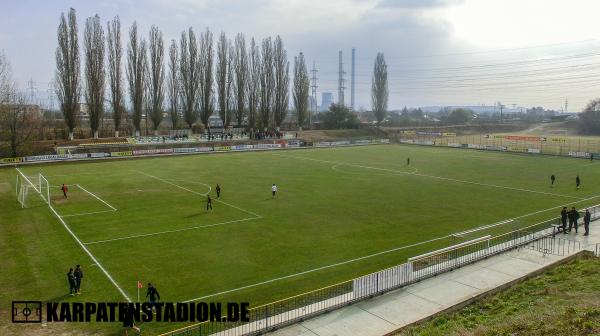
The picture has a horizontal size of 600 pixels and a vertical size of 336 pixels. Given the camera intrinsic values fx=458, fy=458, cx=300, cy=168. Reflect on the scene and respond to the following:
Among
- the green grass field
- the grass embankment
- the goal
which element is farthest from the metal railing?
the goal

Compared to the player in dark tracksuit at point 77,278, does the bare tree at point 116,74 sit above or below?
above

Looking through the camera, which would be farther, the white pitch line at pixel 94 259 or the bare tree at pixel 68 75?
the bare tree at pixel 68 75

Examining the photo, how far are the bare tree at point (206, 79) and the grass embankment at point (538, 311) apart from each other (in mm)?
84397

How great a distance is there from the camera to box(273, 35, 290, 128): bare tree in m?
107

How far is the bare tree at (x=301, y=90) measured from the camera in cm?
11438

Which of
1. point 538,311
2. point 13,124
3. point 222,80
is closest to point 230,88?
point 222,80

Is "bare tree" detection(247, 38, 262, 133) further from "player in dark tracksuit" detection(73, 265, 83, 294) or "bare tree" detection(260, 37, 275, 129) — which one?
"player in dark tracksuit" detection(73, 265, 83, 294)

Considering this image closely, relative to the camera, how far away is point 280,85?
355 feet

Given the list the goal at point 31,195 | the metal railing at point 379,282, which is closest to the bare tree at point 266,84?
the goal at point 31,195

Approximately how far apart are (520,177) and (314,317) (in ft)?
140

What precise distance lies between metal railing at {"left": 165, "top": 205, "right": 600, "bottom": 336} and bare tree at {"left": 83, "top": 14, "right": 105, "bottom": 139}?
71.0m

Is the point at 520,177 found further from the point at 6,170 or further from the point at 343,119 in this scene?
the point at 343,119

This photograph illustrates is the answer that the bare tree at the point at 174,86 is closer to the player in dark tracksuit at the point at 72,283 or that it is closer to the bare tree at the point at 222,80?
the bare tree at the point at 222,80

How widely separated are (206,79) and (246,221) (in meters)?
71.8
